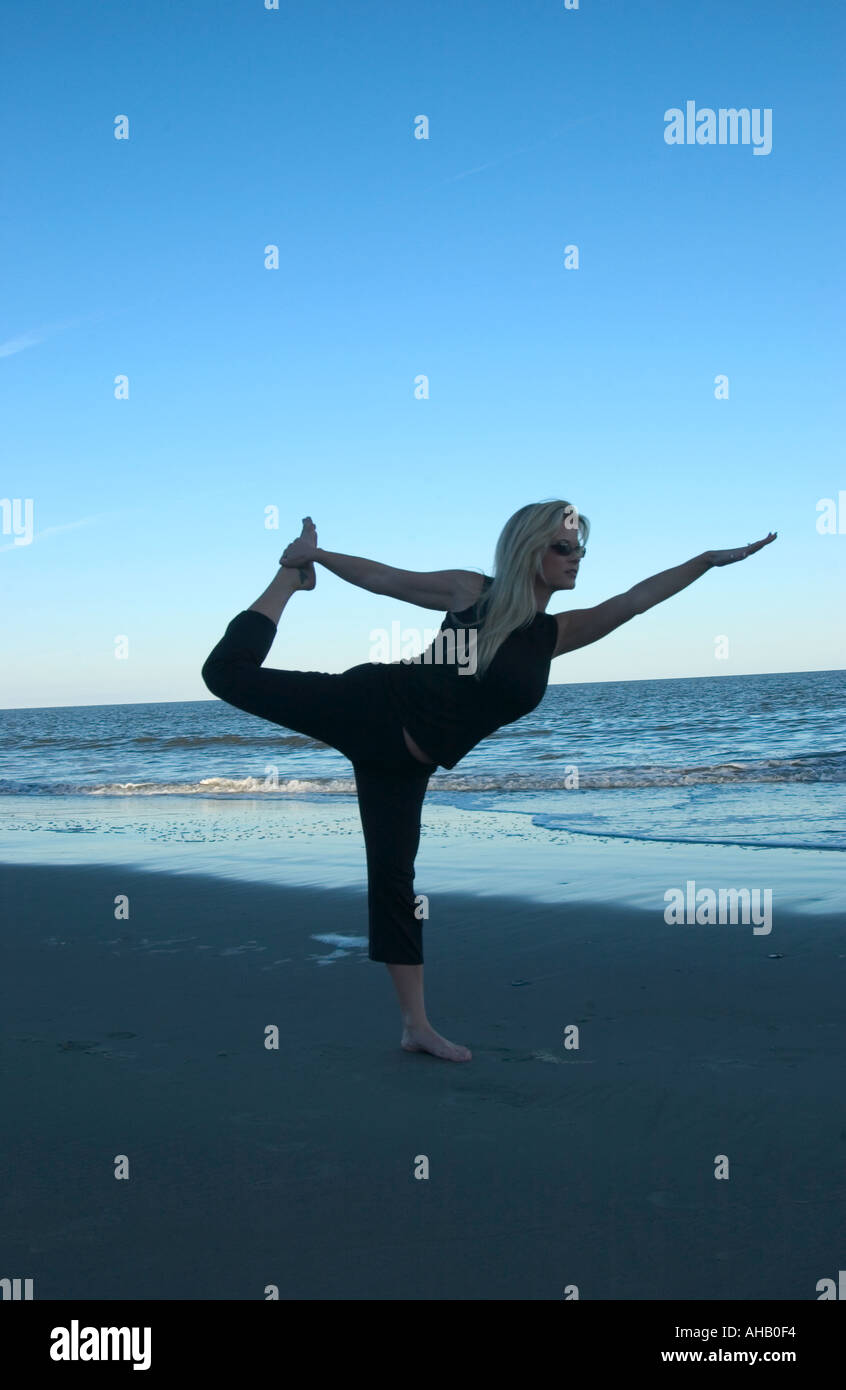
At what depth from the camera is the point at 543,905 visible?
6840mm

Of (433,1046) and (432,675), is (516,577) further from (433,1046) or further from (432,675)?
(433,1046)

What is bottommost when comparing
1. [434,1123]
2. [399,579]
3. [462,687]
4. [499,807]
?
[499,807]

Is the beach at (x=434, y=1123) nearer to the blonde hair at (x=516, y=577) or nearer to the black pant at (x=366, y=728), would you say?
the black pant at (x=366, y=728)

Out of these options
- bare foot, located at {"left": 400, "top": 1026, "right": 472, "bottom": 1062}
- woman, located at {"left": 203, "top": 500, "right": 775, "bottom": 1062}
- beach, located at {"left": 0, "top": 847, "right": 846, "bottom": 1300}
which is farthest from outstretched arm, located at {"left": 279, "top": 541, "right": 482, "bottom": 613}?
beach, located at {"left": 0, "top": 847, "right": 846, "bottom": 1300}

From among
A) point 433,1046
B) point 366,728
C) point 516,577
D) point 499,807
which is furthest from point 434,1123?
point 499,807

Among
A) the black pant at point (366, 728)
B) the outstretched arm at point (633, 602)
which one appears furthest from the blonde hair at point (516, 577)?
the black pant at point (366, 728)

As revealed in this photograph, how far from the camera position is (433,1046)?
12.3ft

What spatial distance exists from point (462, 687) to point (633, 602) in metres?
0.68

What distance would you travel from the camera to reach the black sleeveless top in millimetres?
3461

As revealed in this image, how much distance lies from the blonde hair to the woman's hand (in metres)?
0.54

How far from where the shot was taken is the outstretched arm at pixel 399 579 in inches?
142

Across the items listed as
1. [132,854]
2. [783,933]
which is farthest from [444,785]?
[783,933]
